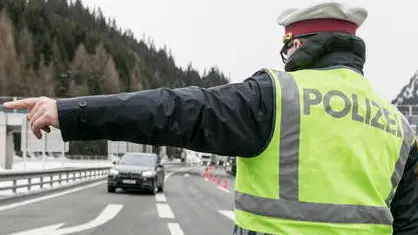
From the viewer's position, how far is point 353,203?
2.09 m

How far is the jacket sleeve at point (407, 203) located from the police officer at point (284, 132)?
Answer: 18 cm

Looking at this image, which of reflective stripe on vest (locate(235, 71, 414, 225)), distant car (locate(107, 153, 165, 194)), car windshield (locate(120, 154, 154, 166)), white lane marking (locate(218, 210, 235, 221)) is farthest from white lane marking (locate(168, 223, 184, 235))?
car windshield (locate(120, 154, 154, 166))

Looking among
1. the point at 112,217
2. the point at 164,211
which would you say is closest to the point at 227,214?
the point at 164,211

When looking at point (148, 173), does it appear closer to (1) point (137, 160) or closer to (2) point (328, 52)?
(1) point (137, 160)

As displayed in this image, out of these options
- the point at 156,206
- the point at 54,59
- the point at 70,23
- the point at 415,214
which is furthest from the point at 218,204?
the point at 70,23

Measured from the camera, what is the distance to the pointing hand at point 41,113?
6.58ft

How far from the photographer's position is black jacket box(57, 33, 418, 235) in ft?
6.55

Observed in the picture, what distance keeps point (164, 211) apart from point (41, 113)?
14.2 metres

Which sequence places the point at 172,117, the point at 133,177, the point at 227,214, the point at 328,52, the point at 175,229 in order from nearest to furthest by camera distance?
1. the point at 172,117
2. the point at 328,52
3. the point at 175,229
4. the point at 227,214
5. the point at 133,177

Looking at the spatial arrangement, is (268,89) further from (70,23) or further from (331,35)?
(70,23)

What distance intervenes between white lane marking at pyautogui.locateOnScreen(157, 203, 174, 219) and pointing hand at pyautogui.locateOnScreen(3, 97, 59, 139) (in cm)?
1255

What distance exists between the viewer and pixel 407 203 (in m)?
2.42

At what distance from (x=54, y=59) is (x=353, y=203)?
137 metres

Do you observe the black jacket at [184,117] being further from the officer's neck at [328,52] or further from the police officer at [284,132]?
the officer's neck at [328,52]
